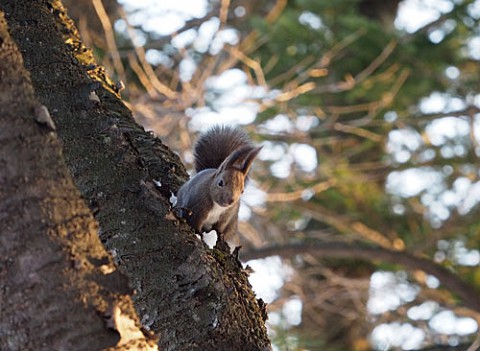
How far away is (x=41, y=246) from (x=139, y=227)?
1.75 feet

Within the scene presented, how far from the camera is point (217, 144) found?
274 cm

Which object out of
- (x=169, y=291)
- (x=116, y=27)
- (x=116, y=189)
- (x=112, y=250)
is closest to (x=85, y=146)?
(x=116, y=189)

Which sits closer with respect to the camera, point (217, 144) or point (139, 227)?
point (139, 227)

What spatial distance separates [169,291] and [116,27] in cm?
428

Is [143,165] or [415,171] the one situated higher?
[415,171]

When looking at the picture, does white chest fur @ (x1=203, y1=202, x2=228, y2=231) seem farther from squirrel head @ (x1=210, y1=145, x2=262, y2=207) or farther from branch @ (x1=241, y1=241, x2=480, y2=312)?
branch @ (x1=241, y1=241, x2=480, y2=312)

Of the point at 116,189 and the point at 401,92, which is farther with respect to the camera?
the point at 401,92

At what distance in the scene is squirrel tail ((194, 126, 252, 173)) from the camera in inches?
106

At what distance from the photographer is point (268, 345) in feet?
4.89

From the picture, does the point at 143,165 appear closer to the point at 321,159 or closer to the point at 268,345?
the point at 268,345

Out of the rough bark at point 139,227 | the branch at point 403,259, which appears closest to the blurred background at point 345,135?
the branch at point 403,259

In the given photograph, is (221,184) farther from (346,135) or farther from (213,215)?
(346,135)

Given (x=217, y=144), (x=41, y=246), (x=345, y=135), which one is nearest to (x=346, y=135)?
(x=345, y=135)

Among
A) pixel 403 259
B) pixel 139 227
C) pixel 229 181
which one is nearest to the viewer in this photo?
pixel 139 227
